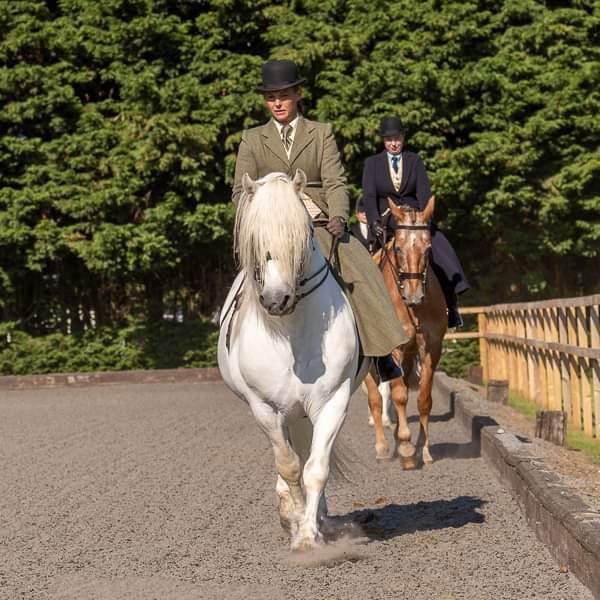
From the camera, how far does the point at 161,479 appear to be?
10664mm

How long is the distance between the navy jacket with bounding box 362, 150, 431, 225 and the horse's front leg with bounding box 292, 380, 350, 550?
520cm

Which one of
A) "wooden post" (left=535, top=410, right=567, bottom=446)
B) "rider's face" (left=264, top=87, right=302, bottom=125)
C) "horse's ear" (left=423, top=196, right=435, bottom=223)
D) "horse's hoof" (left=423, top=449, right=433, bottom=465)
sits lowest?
"horse's hoof" (left=423, top=449, right=433, bottom=465)

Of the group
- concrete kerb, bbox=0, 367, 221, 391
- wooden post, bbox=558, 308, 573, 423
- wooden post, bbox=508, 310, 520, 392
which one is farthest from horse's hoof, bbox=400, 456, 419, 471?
concrete kerb, bbox=0, 367, 221, 391

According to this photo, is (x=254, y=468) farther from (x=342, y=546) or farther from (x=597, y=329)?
(x=342, y=546)

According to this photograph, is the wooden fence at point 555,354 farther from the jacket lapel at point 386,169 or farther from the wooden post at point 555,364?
the jacket lapel at point 386,169

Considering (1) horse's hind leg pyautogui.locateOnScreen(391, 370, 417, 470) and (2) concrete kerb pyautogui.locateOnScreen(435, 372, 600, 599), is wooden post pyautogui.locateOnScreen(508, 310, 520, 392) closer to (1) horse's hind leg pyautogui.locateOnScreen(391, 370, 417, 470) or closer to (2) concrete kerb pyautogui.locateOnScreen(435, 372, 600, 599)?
(2) concrete kerb pyautogui.locateOnScreen(435, 372, 600, 599)

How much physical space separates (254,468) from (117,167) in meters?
15.9

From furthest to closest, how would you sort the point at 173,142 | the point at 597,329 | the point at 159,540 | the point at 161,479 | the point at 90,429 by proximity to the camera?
1. the point at 173,142
2. the point at 90,429
3. the point at 597,329
4. the point at 161,479
5. the point at 159,540

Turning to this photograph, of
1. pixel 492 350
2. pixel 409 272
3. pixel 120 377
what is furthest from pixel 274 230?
pixel 120 377

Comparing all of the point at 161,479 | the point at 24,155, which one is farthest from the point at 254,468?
the point at 24,155

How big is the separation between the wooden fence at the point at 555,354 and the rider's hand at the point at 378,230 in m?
2.07

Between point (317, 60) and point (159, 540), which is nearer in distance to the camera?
point (159, 540)

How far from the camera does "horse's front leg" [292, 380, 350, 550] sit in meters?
6.87

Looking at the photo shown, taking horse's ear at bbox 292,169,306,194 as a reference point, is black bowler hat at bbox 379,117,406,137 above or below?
above
